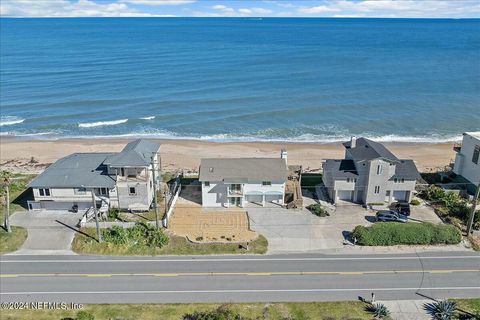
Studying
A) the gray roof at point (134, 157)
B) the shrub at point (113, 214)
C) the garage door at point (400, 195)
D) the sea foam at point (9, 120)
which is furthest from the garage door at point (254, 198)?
the sea foam at point (9, 120)

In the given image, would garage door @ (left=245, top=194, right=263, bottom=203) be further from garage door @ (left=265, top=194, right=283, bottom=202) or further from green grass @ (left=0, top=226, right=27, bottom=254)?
green grass @ (left=0, top=226, right=27, bottom=254)

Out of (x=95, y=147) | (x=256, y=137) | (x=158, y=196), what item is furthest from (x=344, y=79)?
(x=158, y=196)

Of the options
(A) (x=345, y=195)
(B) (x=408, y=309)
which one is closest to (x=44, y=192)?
(A) (x=345, y=195)

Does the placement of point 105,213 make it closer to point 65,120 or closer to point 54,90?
point 65,120

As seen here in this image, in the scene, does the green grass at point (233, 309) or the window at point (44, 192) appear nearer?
the green grass at point (233, 309)

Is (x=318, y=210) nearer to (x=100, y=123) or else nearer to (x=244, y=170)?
(x=244, y=170)


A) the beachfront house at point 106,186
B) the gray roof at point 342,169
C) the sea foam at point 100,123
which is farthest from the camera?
the sea foam at point 100,123

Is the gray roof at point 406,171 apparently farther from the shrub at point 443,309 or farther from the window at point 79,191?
the window at point 79,191
